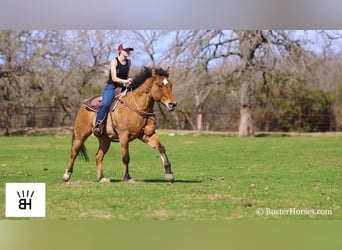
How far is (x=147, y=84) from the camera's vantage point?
21.8 ft

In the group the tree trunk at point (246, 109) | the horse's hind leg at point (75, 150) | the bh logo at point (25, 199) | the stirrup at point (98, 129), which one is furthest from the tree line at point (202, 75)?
the bh logo at point (25, 199)

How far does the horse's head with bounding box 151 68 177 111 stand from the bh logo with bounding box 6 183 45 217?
1.31 meters

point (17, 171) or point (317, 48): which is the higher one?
point (317, 48)

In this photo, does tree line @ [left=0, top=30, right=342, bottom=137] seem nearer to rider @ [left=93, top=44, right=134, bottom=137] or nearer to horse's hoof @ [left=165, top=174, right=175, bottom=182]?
rider @ [left=93, top=44, right=134, bottom=137]

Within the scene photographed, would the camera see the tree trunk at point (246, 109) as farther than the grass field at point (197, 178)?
Yes

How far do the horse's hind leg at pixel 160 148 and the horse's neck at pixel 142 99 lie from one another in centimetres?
26

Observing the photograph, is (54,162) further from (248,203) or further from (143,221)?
(248,203)

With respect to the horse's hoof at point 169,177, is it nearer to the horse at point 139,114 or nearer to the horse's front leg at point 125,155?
the horse at point 139,114

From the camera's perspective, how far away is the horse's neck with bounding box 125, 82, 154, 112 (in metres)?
6.66

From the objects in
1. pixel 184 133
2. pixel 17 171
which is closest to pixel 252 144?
pixel 184 133

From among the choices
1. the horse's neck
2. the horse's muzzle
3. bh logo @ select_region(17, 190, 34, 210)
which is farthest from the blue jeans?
bh logo @ select_region(17, 190, 34, 210)

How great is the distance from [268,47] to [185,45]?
34.2 inches

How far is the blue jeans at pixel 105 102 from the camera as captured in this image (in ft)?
22.0

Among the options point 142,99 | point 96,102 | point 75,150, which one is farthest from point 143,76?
point 75,150
